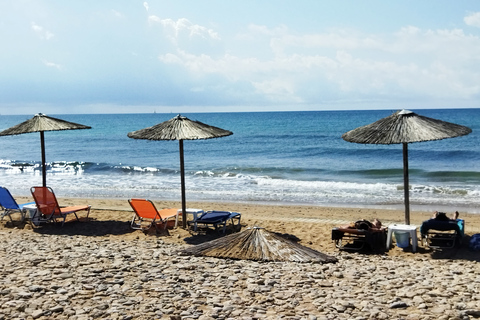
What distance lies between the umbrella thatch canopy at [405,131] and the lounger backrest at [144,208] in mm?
3799

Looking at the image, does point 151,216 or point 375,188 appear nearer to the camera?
point 151,216

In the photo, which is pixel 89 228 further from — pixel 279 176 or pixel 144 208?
pixel 279 176

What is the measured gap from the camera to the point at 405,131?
8102 millimetres

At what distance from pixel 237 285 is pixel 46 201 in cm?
595

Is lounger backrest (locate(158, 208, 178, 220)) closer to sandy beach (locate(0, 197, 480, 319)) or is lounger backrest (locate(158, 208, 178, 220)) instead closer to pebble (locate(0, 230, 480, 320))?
sandy beach (locate(0, 197, 480, 319))

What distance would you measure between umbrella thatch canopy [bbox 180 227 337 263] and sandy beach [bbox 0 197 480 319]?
202 millimetres

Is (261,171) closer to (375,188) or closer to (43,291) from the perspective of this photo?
(375,188)

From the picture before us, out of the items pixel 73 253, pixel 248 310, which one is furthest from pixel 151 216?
pixel 248 310

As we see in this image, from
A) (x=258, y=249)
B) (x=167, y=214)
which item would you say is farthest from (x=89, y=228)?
(x=258, y=249)

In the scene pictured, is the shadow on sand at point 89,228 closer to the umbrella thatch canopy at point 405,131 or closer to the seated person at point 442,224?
the umbrella thatch canopy at point 405,131

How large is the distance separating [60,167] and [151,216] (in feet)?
63.6

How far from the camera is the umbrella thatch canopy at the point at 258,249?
21.4 feet

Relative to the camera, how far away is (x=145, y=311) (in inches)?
185

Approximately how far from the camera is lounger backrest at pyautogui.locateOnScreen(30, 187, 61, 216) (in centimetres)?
974
